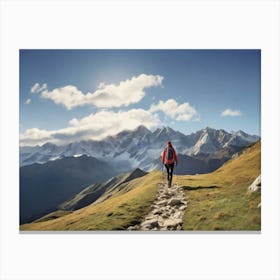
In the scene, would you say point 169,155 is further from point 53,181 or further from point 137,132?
point 53,181

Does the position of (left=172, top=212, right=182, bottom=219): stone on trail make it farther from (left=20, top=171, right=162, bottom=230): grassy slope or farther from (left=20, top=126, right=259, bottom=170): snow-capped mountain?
(left=20, top=126, right=259, bottom=170): snow-capped mountain

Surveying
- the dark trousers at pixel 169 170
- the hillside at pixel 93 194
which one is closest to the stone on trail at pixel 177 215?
the dark trousers at pixel 169 170

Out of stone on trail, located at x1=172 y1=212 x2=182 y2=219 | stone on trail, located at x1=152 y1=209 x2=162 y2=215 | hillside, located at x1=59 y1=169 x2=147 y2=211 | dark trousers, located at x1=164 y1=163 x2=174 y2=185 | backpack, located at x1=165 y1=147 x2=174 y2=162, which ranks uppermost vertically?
backpack, located at x1=165 y1=147 x2=174 y2=162

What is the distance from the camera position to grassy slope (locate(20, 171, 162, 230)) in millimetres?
8859

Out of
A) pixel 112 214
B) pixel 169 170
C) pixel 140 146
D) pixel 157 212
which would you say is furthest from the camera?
pixel 169 170

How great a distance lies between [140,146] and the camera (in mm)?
9273

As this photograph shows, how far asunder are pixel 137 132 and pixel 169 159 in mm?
969

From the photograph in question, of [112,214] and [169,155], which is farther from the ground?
[169,155]

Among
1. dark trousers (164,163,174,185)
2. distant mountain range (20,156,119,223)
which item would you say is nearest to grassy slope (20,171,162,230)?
distant mountain range (20,156,119,223)

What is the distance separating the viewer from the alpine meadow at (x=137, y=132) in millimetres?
8938

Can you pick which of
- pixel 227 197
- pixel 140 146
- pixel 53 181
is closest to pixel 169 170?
pixel 140 146

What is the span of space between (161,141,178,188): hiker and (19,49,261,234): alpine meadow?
0.08 ft

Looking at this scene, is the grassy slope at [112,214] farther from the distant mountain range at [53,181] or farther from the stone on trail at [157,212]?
the distant mountain range at [53,181]

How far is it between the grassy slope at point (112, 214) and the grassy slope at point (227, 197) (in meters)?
0.98
